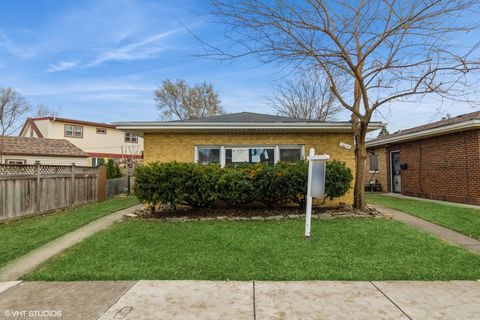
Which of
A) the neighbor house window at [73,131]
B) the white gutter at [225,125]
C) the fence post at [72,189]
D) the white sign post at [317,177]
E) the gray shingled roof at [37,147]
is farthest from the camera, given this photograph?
the neighbor house window at [73,131]

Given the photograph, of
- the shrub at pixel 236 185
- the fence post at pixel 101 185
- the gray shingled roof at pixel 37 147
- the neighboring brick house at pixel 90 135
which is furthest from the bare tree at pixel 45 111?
the shrub at pixel 236 185

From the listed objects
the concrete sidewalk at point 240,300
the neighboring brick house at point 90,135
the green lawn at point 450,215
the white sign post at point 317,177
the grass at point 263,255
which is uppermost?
the neighboring brick house at point 90,135

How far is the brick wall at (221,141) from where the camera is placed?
11172 mm

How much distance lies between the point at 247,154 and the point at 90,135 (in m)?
25.1

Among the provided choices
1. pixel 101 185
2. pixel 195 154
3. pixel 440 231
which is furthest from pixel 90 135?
pixel 440 231

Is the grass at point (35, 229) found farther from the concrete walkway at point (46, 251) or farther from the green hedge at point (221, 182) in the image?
the green hedge at point (221, 182)

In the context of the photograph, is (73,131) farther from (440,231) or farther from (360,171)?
(440,231)

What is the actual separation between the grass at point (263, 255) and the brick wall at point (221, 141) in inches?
143

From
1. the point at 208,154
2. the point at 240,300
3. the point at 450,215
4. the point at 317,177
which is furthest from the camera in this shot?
the point at 208,154

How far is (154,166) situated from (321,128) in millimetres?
5138

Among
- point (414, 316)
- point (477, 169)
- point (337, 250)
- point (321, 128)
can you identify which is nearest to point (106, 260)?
point (337, 250)

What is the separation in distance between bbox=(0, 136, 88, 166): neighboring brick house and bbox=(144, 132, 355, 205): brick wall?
15473mm

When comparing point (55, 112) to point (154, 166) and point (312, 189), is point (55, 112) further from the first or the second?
point (312, 189)

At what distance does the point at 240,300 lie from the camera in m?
4.03
